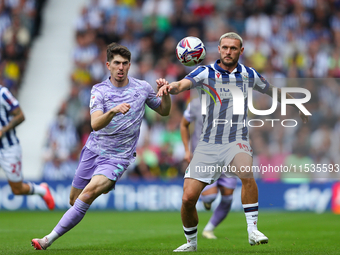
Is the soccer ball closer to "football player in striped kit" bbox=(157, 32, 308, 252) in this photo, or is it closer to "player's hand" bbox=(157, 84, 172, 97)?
"football player in striped kit" bbox=(157, 32, 308, 252)

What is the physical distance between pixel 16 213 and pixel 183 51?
9190 millimetres

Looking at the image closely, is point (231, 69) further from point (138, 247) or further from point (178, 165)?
point (178, 165)

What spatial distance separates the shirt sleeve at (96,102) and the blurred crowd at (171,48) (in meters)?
7.32

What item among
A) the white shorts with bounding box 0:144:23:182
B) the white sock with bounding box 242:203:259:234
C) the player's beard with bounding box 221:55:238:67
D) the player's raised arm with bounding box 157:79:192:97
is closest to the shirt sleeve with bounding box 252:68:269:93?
the player's beard with bounding box 221:55:238:67

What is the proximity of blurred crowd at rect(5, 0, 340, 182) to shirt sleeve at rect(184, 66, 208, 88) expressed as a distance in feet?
23.2

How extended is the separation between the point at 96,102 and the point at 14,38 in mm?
14447

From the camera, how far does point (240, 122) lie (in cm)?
677

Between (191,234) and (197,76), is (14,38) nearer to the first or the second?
(197,76)

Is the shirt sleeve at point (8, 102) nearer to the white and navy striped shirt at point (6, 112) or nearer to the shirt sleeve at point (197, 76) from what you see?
the white and navy striped shirt at point (6, 112)

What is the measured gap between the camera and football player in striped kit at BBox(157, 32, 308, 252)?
654cm

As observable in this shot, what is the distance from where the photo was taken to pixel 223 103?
6.80m

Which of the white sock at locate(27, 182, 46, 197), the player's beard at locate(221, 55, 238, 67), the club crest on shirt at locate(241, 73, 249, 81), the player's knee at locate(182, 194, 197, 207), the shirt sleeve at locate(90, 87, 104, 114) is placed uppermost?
the player's beard at locate(221, 55, 238, 67)

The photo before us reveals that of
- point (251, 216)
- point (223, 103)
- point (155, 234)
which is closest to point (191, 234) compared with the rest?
point (251, 216)

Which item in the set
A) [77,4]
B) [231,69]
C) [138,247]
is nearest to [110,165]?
[138,247]
